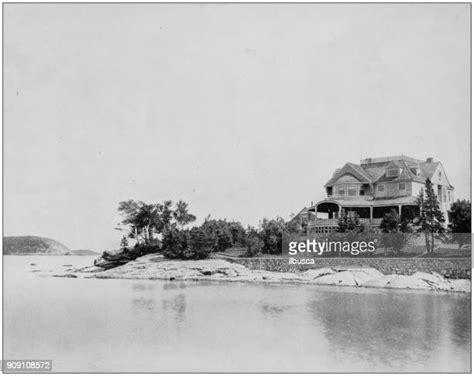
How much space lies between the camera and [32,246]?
20750mm

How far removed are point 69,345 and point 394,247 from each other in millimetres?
11398

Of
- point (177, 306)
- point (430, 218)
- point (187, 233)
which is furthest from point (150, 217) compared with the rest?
point (430, 218)

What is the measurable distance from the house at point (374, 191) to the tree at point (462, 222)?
1135 millimetres

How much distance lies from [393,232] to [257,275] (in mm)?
5533

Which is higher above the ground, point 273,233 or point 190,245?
point 273,233

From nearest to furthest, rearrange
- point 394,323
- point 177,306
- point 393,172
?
1. point 394,323
2. point 177,306
3. point 393,172

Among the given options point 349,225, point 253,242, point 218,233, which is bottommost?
point 253,242

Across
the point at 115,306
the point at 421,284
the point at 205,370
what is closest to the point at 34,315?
the point at 115,306

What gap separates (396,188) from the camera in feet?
76.9

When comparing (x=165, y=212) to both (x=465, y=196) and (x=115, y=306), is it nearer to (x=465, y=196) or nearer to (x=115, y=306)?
(x=115, y=306)

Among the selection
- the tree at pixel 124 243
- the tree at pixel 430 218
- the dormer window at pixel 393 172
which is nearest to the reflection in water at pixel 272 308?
the tree at pixel 430 218

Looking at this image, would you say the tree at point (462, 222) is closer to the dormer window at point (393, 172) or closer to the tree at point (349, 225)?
the tree at point (349, 225)

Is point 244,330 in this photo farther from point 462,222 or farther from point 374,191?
point 374,191

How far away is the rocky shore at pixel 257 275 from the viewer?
62.2ft
